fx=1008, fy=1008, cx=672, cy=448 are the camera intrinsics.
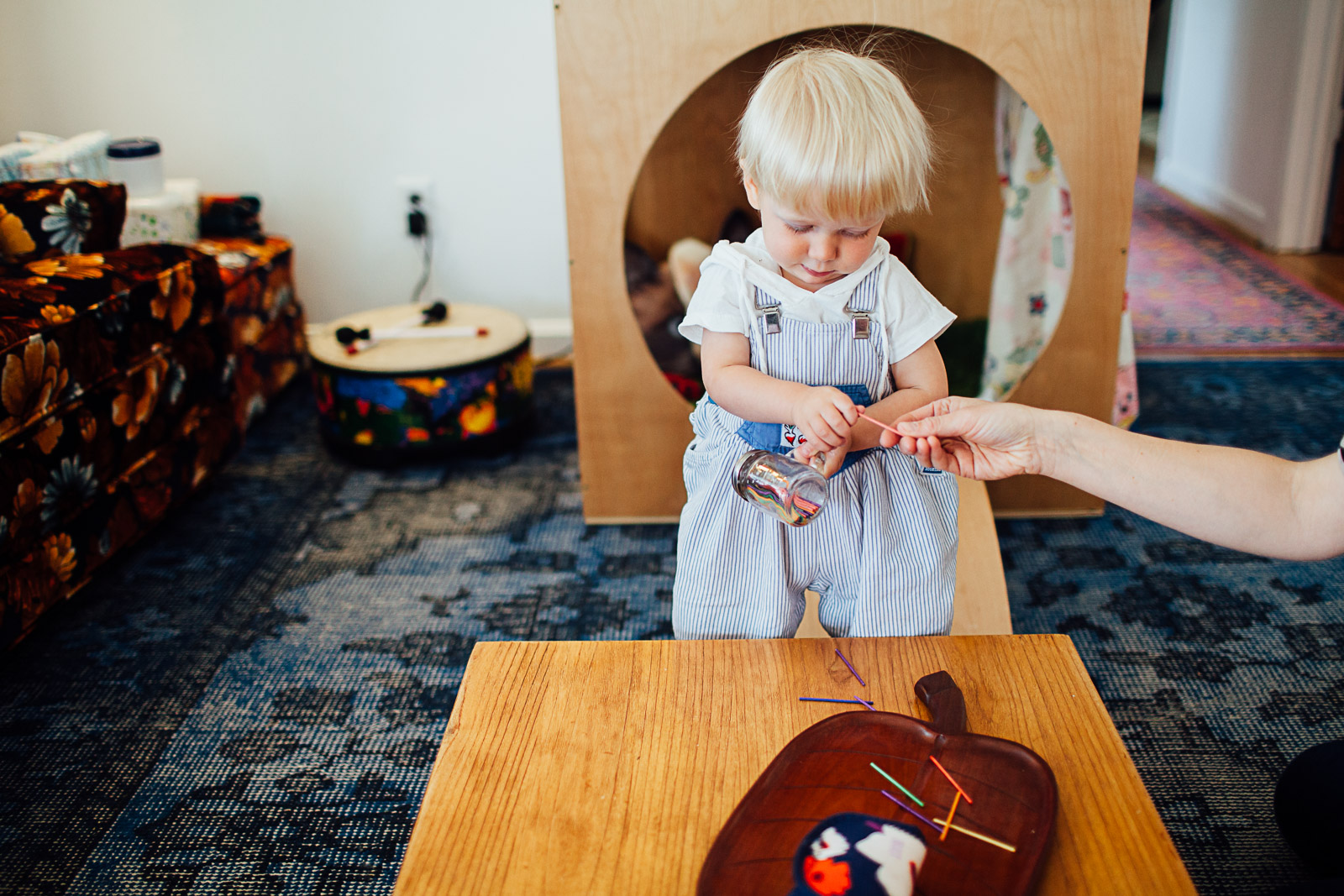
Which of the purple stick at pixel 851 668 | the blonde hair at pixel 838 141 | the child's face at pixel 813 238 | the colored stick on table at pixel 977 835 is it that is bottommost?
the colored stick on table at pixel 977 835

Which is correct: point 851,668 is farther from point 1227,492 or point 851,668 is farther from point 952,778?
point 1227,492

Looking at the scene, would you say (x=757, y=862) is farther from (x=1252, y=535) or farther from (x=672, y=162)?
(x=672, y=162)

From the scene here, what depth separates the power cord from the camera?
2.57 metres

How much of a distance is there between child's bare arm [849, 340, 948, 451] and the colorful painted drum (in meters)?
1.15

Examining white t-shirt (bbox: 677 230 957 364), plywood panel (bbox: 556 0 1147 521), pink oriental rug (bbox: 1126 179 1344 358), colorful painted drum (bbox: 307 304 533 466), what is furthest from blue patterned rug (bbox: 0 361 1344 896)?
white t-shirt (bbox: 677 230 957 364)

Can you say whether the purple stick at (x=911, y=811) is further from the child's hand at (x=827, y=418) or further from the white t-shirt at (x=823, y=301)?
the white t-shirt at (x=823, y=301)

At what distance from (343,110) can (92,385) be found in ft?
3.79

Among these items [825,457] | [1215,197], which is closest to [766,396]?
[825,457]

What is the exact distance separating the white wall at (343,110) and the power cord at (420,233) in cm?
2

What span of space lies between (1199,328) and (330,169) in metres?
2.38

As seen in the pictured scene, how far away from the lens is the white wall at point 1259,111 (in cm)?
324

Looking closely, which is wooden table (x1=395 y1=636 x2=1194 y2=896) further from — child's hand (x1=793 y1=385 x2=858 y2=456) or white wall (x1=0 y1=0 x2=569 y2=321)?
white wall (x1=0 y1=0 x2=569 y2=321)

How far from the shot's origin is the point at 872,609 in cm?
114

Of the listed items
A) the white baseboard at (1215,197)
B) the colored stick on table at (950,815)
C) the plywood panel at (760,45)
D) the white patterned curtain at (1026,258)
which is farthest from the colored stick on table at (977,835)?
the white baseboard at (1215,197)
